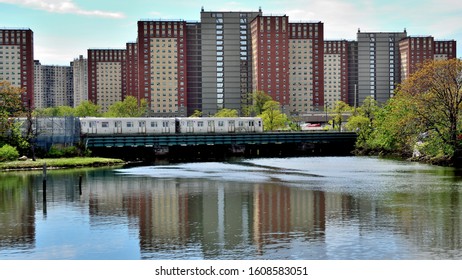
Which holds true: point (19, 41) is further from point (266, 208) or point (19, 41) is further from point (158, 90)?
point (266, 208)

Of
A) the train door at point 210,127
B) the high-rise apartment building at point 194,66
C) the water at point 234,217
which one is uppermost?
the high-rise apartment building at point 194,66

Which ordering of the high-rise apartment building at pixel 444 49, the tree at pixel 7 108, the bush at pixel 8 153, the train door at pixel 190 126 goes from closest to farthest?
the bush at pixel 8 153 < the tree at pixel 7 108 < the train door at pixel 190 126 < the high-rise apartment building at pixel 444 49

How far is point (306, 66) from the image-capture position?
175125mm

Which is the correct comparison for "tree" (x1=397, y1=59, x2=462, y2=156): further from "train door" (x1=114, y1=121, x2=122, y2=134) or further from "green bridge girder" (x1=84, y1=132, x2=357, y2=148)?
"train door" (x1=114, y1=121, x2=122, y2=134)

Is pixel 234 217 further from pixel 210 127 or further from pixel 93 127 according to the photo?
pixel 210 127

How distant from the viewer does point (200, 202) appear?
124 feet

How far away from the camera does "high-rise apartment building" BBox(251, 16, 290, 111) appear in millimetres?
159500

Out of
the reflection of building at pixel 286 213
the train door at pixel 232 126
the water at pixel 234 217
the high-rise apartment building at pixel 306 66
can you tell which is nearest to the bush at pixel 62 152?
the water at pixel 234 217

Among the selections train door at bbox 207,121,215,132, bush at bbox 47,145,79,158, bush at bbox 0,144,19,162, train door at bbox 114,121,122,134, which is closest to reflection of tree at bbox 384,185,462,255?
bush at bbox 0,144,19,162

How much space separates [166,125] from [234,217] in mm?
63140

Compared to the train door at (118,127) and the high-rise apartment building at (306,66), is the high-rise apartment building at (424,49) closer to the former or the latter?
the high-rise apartment building at (306,66)

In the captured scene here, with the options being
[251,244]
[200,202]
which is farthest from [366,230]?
[200,202]

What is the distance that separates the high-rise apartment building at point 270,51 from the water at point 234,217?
109 metres

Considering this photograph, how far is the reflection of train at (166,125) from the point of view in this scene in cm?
8756
